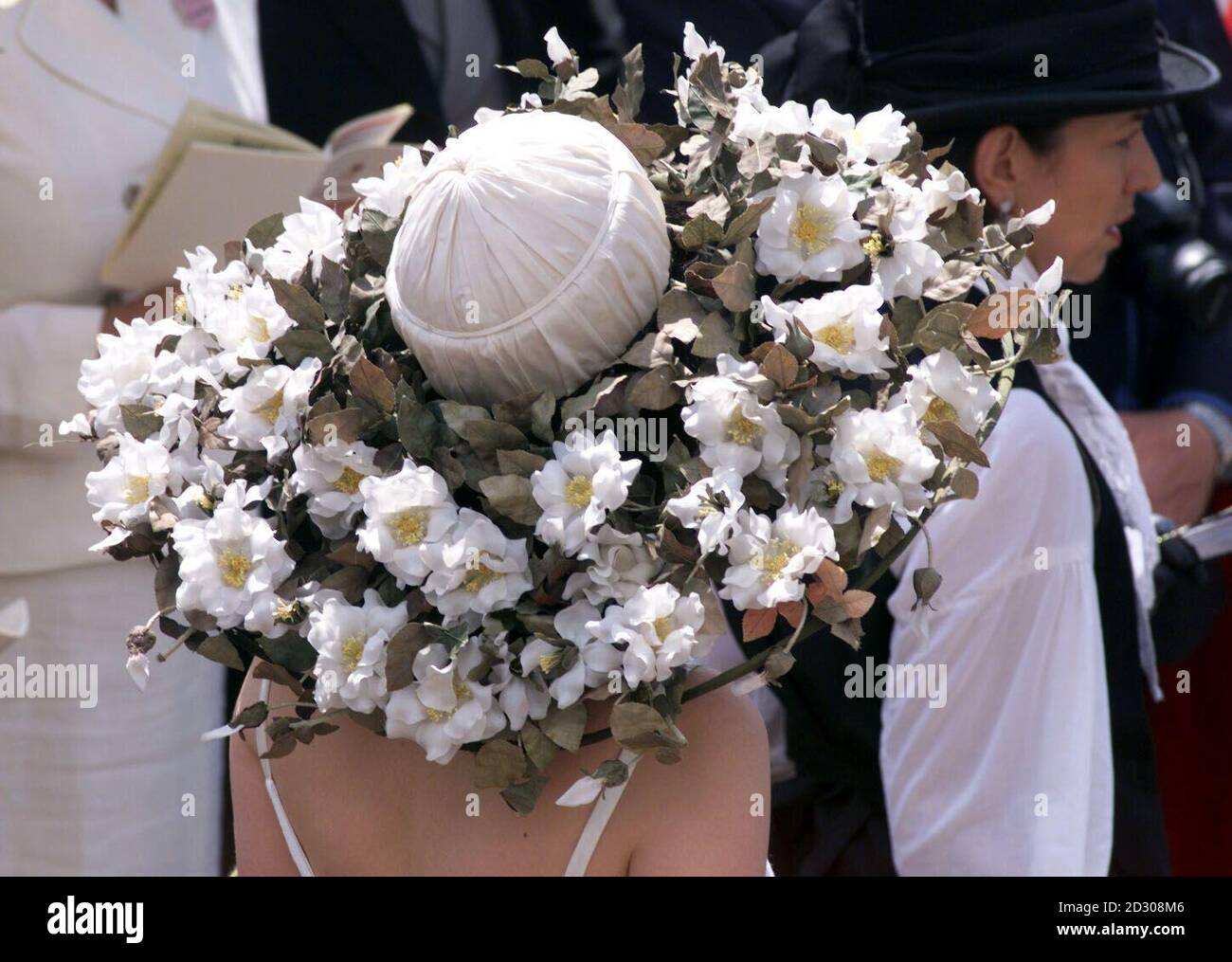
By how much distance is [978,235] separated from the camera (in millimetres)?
1309

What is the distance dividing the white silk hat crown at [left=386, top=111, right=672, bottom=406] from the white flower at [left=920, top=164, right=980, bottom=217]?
25cm

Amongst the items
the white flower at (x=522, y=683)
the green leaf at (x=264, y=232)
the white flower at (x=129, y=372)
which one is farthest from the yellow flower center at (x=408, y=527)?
the green leaf at (x=264, y=232)

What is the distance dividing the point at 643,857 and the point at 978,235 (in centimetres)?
62

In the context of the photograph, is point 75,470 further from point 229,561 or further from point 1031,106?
point 1031,106

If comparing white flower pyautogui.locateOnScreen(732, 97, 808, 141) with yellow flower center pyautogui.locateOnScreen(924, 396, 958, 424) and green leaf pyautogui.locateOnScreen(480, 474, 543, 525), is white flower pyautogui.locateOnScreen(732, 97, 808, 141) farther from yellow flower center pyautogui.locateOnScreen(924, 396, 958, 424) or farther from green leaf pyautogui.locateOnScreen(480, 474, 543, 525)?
green leaf pyautogui.locateOnScreen(480, 474, 543, 525)

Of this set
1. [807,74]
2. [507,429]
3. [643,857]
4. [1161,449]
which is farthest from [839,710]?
[507,429]

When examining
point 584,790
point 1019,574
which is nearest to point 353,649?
point 584,790

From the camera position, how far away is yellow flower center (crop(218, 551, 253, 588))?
1208 millimetres

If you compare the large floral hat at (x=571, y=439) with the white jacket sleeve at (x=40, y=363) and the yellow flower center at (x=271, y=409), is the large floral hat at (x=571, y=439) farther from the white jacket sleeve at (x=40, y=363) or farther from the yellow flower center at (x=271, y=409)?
the white jacket sleeve at (x=40, y=363)

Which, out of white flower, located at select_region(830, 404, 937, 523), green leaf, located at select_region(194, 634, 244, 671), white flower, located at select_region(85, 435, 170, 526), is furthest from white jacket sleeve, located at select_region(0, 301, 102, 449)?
white flower, located at select_region(830, 404, 937, 523)

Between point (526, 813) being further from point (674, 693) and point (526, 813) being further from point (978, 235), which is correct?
point (978, 235)

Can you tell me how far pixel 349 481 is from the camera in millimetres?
1213

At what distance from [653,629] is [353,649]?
0.24 metres

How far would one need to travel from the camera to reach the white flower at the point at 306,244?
4.46 ft
